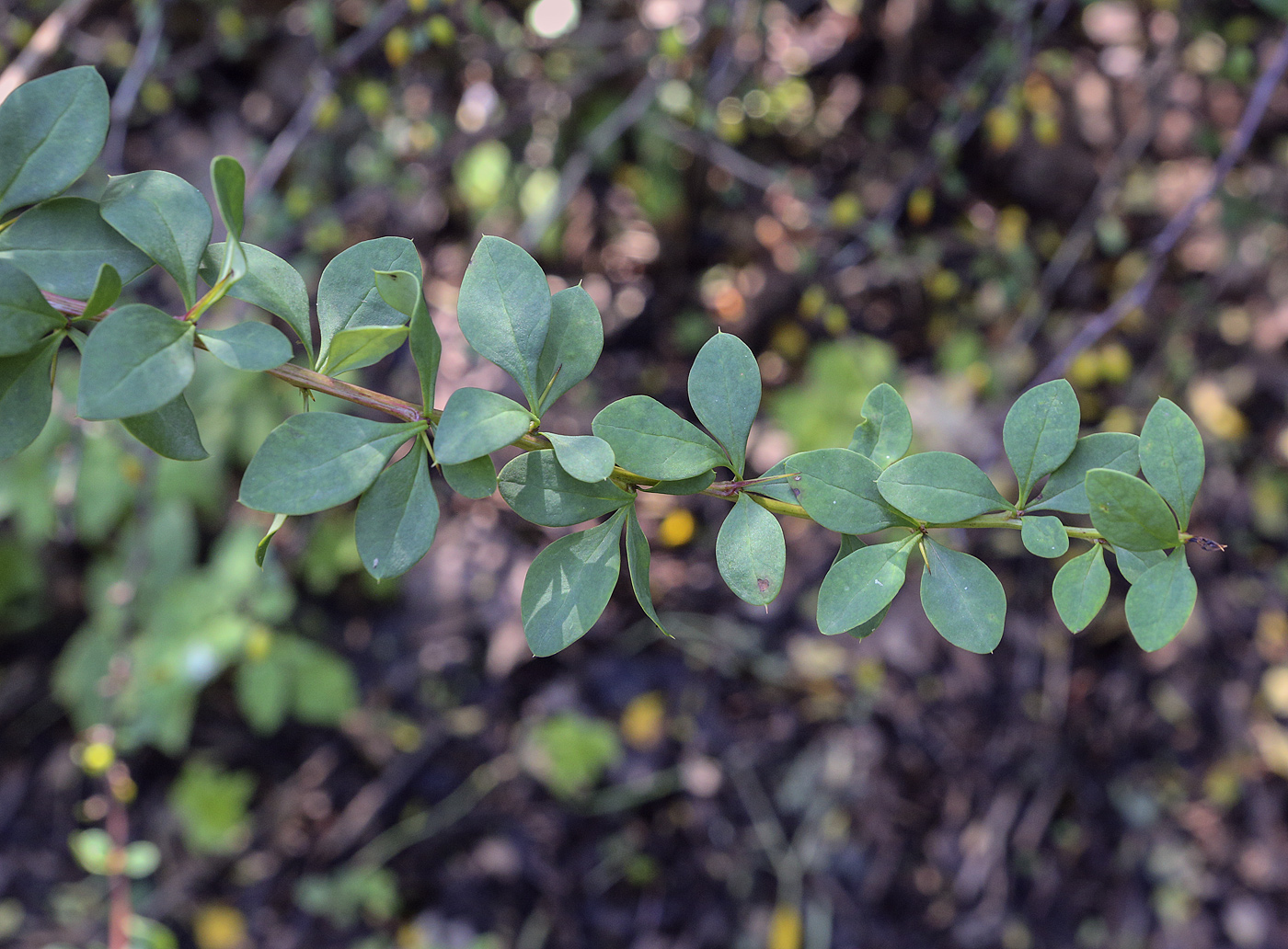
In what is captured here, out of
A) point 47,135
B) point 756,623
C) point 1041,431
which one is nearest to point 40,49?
point 47,135

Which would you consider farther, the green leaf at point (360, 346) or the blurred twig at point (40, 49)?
the blurred twig at point (40, 49)

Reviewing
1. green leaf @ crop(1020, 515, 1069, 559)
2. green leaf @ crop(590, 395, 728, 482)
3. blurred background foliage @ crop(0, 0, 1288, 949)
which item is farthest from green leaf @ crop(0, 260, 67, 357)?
blurred background foliage @ crop(0, 0, 1288, 949)

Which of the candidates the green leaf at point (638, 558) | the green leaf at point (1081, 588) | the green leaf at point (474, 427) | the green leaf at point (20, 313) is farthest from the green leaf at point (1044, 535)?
the green leaf at point (20, 313)

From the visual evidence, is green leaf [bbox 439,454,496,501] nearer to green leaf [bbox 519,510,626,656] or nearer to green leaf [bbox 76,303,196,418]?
green leaf [bbox 519,510,626,656]

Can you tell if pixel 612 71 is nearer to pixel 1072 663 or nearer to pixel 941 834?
pixel 1072 663

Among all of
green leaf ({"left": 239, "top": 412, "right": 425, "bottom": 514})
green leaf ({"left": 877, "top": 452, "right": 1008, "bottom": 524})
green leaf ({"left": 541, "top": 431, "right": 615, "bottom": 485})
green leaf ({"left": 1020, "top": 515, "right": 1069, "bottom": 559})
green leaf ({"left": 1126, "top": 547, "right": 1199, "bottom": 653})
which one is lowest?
green leaf ({"left": 1126, "top": 547, "right": 1199, "bottom": 653})

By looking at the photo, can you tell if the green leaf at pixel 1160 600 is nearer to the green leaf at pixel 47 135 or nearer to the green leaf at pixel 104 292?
the green leaf at pixel 104 292
